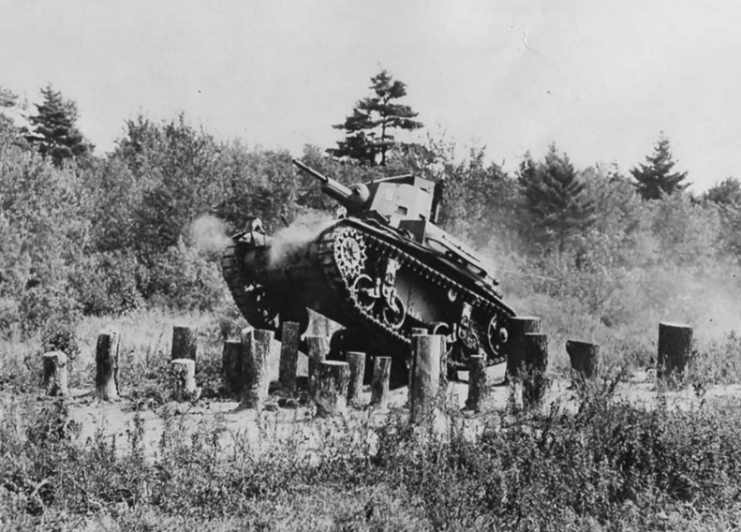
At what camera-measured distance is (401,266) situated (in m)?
11.1

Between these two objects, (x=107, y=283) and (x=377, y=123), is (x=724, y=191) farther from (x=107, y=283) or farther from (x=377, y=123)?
(x=107, y=283)

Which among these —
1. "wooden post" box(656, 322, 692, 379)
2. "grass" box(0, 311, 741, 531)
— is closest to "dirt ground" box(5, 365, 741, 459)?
"grass" box(0, 311, 741, 531)

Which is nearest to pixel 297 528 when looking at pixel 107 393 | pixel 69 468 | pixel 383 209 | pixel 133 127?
pixel 69 468

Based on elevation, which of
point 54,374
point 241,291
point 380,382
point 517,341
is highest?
point 241,291

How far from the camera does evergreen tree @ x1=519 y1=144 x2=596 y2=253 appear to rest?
34.2 metres

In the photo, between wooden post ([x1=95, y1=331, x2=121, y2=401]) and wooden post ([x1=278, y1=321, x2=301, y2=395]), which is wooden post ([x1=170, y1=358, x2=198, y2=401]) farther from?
wooden post ([x1=278, y1=321, x2=301, y2=395])

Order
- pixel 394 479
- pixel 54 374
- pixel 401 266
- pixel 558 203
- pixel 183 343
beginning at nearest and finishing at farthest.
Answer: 1. pixel 394 479
2. pixel 54 374
3. pixel 183 343
4. pixel 401 266
5. pixel 558 203

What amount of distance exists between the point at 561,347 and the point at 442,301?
481 centimetres

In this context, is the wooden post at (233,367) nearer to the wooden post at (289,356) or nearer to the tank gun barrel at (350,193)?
the wooden post at (289,356)

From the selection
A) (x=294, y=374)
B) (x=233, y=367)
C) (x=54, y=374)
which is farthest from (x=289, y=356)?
(x=54, y=374)

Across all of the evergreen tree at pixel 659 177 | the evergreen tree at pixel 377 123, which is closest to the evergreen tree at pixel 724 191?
the evergreen tree at pixel 659 177

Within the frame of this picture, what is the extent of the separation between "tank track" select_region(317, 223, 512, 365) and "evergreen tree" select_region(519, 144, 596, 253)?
22410 mm

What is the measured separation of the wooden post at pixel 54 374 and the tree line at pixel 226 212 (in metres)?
7.55

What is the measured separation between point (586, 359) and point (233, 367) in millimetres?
4391
